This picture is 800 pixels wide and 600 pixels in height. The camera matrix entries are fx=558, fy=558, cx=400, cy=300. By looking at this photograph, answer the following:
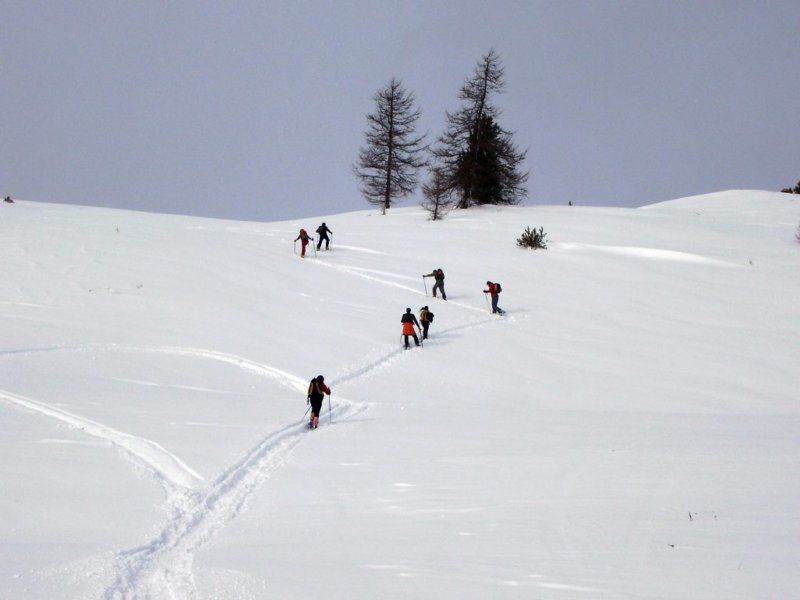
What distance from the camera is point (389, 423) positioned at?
1049cm

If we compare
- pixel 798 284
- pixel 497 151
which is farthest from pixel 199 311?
pixel 497 151

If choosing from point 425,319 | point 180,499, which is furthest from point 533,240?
point 180,499

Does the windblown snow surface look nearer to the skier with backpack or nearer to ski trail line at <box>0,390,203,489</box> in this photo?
ski trail line at <box>0,390,203,489</box>

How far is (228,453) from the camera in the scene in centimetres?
845

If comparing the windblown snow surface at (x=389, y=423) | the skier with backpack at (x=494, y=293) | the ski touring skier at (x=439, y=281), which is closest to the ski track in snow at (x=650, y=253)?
the windblown snow surface at (x=389, y=423)

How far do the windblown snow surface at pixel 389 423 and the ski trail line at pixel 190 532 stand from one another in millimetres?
35

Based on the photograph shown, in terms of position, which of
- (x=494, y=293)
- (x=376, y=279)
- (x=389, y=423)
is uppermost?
(x=376, y=279)

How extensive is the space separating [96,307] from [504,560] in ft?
50.5

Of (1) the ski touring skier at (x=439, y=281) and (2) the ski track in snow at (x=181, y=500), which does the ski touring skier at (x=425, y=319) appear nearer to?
(1) the ski touring skier at (x=439, y=281)

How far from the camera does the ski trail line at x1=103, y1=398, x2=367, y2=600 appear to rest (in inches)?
193

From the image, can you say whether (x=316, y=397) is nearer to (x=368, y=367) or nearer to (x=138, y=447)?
(x=138, y=447)

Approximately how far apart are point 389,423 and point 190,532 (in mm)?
4844

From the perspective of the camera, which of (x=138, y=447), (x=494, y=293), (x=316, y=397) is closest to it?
(x=138, y=447)

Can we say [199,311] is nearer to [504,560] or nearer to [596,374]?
[596,374]
